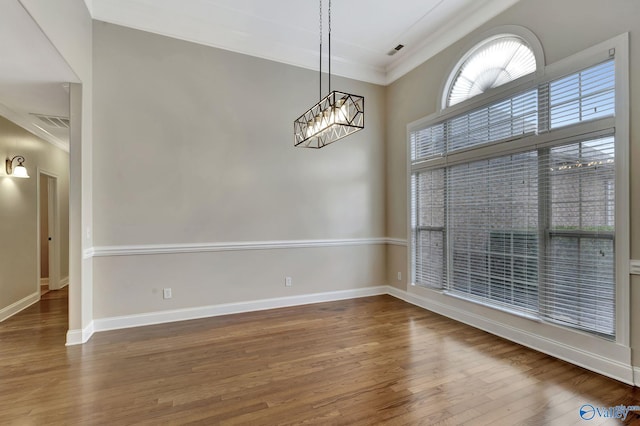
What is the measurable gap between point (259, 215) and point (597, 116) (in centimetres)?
360

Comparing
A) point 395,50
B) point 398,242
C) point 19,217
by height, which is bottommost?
point 398,242

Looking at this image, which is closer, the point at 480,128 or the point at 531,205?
the point at 531,205

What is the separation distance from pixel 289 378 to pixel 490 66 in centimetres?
388

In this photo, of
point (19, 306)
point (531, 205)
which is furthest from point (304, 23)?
point (19, 306)

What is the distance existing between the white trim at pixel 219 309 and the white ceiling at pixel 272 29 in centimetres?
260

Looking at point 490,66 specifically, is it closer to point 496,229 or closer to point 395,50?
point 395,50

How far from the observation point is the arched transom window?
Result: 10.0ft

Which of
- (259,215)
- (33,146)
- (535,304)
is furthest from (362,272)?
(33,146)

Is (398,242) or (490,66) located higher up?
(490,66)

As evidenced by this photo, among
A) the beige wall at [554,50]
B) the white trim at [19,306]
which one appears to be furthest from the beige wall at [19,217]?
the beige wall at [554,50]

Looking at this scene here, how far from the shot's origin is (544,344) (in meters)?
2.76

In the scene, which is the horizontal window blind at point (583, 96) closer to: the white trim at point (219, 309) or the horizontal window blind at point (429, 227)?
the horizontal window blind at point (429, 227)

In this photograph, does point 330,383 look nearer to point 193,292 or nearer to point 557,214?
point 193,292

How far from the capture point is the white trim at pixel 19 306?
3.65 meters
